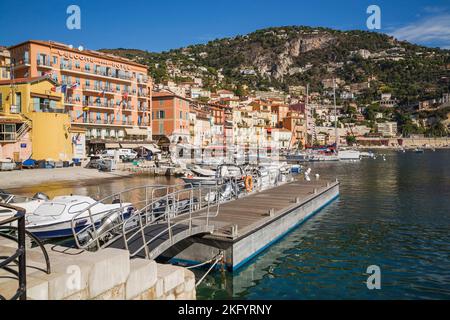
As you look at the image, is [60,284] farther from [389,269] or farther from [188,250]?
[389,269]

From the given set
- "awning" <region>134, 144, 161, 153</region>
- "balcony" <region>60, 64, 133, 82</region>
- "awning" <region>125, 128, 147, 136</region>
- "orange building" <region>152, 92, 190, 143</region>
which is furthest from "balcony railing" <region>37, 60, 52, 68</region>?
"orange building" <region>152, 92, 190, 143</region>

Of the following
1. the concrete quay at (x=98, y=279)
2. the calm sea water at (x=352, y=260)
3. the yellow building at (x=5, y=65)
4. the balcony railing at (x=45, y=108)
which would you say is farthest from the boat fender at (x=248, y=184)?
the yellow building at (x=5, y=65)

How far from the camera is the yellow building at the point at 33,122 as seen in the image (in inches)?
1777

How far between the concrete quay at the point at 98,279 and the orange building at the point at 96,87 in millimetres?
52898

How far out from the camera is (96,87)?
65.8 meters

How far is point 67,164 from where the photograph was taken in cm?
4819

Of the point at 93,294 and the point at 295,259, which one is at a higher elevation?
the point at 93,294

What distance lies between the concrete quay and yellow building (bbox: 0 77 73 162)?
43.1m

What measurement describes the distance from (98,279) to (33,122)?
47291 mm

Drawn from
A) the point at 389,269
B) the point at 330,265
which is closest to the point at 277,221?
the point at 330,265

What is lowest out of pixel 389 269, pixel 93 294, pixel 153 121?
pixel 389 269

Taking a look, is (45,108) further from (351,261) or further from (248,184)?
(351,261)

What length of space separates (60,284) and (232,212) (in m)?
A: 12.4

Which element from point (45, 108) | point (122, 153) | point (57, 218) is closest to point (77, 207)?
point (57, 218)
